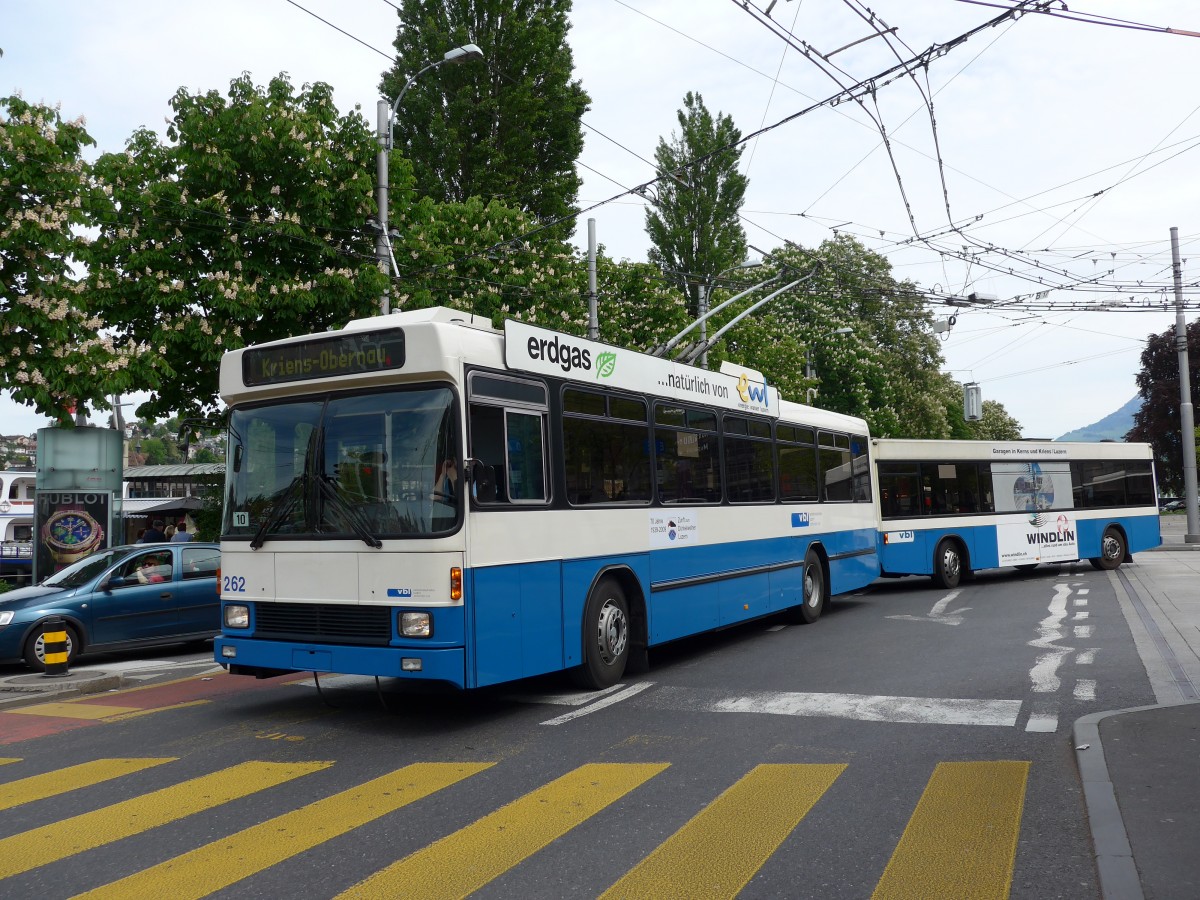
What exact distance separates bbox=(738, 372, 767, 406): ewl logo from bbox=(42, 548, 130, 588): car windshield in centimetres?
792

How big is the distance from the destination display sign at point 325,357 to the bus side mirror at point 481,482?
3.10 ft

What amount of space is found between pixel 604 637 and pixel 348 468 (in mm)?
2851

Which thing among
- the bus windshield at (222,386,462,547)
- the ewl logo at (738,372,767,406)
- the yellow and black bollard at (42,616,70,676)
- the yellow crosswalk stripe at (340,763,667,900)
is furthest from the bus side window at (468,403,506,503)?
the yellow and black bollard at (42,616,70,676)

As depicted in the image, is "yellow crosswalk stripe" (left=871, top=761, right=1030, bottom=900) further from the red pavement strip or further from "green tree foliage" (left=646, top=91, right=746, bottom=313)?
"green tree foliage" (left=646, top=91, right=746, bottom=313)

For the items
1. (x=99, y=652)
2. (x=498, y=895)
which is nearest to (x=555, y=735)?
(x=498, y=895)

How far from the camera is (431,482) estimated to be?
7.63 metres

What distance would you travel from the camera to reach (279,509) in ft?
26.9

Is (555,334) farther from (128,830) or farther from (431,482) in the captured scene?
(128,830)

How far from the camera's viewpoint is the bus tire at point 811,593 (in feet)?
46.8

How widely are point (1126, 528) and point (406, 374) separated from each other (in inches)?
821

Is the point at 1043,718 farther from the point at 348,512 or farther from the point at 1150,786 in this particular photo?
the point at 348,512

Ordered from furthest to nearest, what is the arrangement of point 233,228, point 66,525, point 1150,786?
point 233,228
point 66,525
point 1150,786

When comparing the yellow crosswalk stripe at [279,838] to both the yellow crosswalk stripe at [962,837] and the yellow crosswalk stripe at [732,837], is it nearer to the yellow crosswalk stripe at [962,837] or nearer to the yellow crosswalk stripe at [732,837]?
the yellow crosswalk stripe at [732,837]

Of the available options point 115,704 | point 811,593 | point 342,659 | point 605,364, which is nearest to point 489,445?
point 342,659
